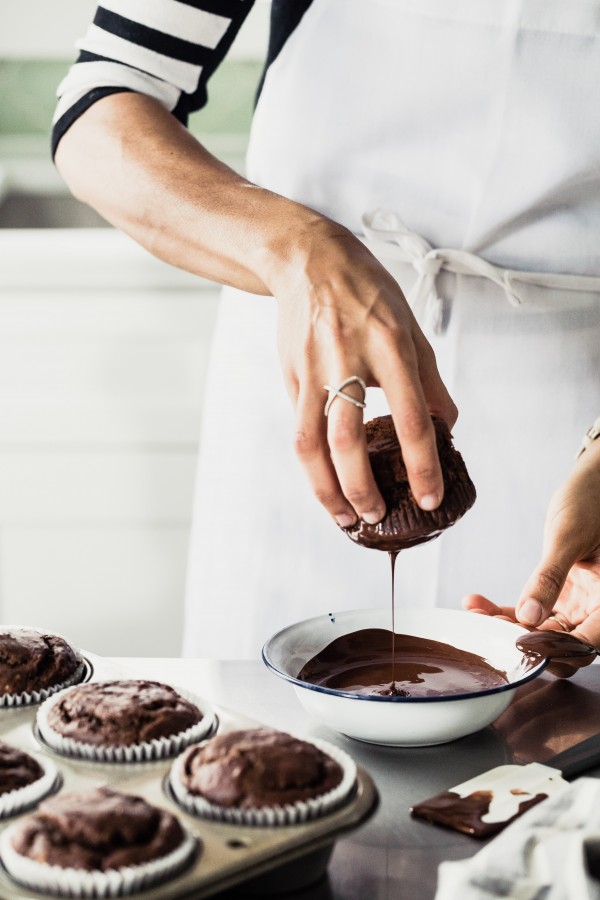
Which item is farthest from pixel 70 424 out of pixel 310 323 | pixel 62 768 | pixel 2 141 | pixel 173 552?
pixel 62 768

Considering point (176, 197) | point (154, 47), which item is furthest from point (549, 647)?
point (154, 47)

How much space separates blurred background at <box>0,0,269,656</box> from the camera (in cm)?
217

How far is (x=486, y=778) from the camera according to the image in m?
0.85

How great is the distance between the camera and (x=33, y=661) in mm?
942

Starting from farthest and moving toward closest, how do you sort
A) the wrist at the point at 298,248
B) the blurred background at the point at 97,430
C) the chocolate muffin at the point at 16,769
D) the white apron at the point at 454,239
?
the blurred background at the point at 97,430 < the white apron at the point at 454,239 < the wrist at the point at 298,248 < the chocolate muffin at the point at 16,769

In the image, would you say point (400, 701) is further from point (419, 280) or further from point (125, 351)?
point (125, 351)

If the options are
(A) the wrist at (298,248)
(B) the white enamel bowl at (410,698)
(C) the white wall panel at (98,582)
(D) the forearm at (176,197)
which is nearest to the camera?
(B) the white enamel bowl at (410,698)

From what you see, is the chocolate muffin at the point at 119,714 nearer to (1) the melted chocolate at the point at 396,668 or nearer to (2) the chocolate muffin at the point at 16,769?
(2) the chocolate muffin at the point at 16,769

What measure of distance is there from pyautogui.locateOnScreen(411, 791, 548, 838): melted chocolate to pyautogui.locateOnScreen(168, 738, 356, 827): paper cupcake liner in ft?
0.30

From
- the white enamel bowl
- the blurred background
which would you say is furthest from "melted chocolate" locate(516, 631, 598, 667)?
the blurred background

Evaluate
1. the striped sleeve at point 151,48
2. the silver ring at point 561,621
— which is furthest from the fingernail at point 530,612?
the striped sleeve at point 151,48

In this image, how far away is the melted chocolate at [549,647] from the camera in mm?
996

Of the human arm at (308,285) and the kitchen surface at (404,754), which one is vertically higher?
the human arm at (308,285)

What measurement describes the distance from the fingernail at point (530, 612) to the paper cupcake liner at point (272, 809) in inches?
14.4
